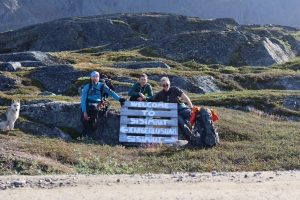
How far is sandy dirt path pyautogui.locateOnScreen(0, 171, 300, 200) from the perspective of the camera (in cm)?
851

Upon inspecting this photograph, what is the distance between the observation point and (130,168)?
12.2 metres

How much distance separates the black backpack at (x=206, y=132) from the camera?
1535 centimetres

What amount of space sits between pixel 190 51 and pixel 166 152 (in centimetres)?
5443

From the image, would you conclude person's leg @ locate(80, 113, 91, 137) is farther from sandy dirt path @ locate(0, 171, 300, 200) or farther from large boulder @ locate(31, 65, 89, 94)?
large boulder @ locate(31, 65, 89, 94)

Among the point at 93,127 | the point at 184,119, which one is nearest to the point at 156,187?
the point at 93,127

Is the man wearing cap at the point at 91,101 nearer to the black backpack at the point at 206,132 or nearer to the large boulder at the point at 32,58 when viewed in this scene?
the black backpack at the point at 206,132

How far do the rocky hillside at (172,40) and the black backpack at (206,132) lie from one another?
50.3 metres

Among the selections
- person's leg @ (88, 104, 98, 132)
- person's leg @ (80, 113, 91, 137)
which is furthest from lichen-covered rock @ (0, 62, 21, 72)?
person's leg @ (88, 104, 98, 132)

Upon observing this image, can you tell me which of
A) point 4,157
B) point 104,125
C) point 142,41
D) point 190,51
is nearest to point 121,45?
point 142,41

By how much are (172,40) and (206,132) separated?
59353mm

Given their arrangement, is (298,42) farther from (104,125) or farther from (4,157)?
(4,157)

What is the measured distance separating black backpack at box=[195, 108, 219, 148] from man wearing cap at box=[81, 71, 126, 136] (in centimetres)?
477

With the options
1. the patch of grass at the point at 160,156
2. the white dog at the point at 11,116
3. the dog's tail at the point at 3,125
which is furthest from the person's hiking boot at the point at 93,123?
the dog's tail at the point at 3,125

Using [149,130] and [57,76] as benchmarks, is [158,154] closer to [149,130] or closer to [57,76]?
[149,130]
